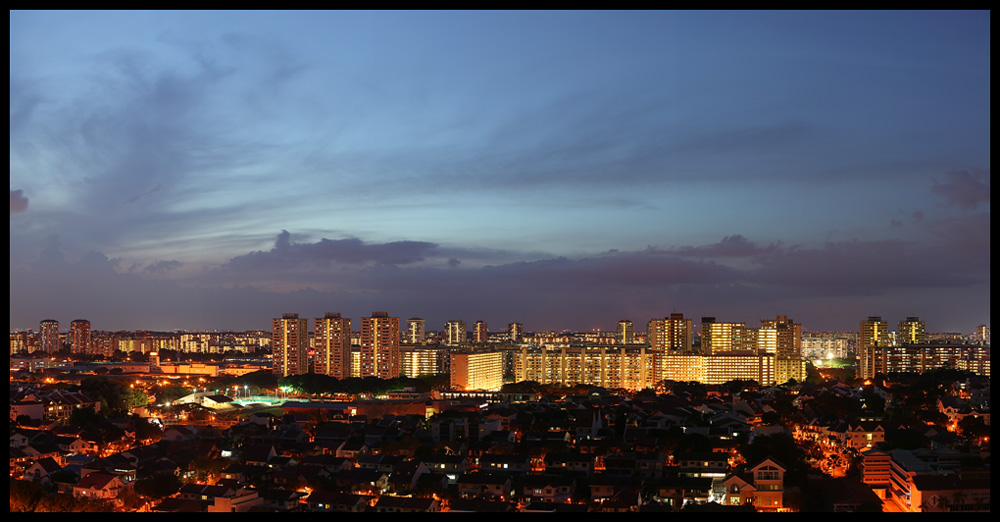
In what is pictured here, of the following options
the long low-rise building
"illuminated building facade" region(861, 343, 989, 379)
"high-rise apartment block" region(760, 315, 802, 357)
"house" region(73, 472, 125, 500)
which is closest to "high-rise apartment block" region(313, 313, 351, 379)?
the long low-rise building

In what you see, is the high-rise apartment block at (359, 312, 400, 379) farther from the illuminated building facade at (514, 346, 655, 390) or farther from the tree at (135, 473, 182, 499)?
the tree at (135, 473, 182, 499)

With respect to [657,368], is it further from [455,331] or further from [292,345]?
[455,331]

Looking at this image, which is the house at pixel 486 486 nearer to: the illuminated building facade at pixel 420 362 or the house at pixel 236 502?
the house at pixel 236 502

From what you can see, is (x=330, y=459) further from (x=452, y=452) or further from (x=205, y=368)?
(x=205, y=368)

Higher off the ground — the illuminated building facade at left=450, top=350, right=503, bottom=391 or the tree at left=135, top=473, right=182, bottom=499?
the tree at left=135, top=473, right=182, bottom=499

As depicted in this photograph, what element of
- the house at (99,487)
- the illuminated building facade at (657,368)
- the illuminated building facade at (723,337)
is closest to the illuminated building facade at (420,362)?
the illuminated building facade at (657,368)

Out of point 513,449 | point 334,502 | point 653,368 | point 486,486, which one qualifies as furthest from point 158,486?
point 653,368
